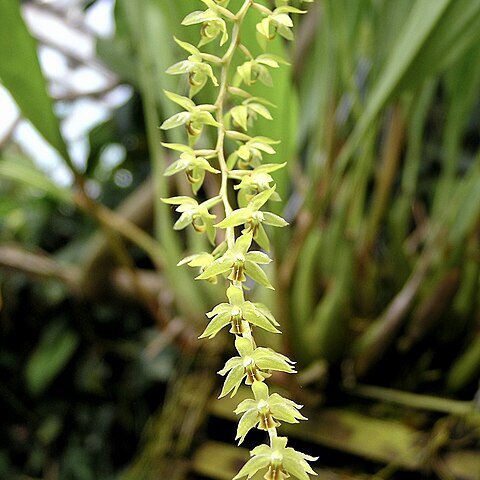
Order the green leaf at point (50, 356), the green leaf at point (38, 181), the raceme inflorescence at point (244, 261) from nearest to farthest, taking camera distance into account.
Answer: the raceme inflorescence at point (244, 261), the green leaf at point (38, 181), the green leaf at point (50, 356)

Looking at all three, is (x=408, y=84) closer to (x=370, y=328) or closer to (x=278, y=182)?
(x=278, y=182)

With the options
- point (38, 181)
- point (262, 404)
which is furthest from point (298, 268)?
Answer: point (262, 404)

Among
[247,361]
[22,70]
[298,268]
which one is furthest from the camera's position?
[298,268]

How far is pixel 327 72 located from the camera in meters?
0.67

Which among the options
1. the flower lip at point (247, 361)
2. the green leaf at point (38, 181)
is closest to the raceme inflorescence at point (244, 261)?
the flower lip at point (247, 361)

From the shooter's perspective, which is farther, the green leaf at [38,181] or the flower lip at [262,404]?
the green leaf at [38,181]

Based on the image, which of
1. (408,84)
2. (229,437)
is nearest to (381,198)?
(408,84)

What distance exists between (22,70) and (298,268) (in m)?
0.30

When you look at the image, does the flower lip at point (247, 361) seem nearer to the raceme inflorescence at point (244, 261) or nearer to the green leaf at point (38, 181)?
the raceme inflorescence at point (244, 261)

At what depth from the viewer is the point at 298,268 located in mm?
606

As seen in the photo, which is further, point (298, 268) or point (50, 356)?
point (50, 356)

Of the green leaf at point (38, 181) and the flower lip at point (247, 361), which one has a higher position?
the flower lip at point (247, 361)

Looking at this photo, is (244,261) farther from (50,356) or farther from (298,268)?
(50,356)

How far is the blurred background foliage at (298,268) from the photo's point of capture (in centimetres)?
54
